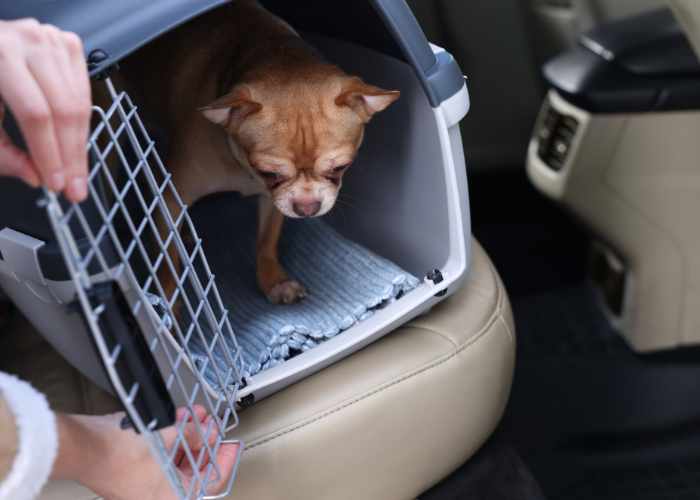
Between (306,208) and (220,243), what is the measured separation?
1.18 feet

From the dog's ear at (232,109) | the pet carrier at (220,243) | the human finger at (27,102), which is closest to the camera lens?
the human finger at (27,102)

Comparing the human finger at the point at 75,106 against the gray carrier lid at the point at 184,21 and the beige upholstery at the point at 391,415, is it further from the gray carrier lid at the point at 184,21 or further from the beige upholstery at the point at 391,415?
the beige upholstery at the point at 391,415

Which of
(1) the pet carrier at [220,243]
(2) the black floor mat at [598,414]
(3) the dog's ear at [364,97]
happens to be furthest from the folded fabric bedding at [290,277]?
(2) the black floor mat at [598,414]

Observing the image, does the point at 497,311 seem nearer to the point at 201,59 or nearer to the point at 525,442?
the point at 525,442

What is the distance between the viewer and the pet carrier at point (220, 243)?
1.90 feet

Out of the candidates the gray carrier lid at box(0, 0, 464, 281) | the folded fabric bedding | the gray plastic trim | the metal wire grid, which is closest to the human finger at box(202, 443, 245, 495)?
the metal wire grid

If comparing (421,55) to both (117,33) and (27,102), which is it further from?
(27,102)

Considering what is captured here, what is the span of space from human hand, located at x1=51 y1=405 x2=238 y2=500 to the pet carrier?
0.05 meters

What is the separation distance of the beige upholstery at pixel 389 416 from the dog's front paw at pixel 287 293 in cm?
22

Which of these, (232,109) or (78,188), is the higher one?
(78,188)

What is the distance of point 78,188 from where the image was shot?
0.52 m

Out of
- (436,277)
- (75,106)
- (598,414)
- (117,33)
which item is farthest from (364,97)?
(598,414)

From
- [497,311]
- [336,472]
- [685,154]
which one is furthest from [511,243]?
[336,472]

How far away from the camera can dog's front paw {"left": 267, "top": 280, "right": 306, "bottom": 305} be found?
1099mm
